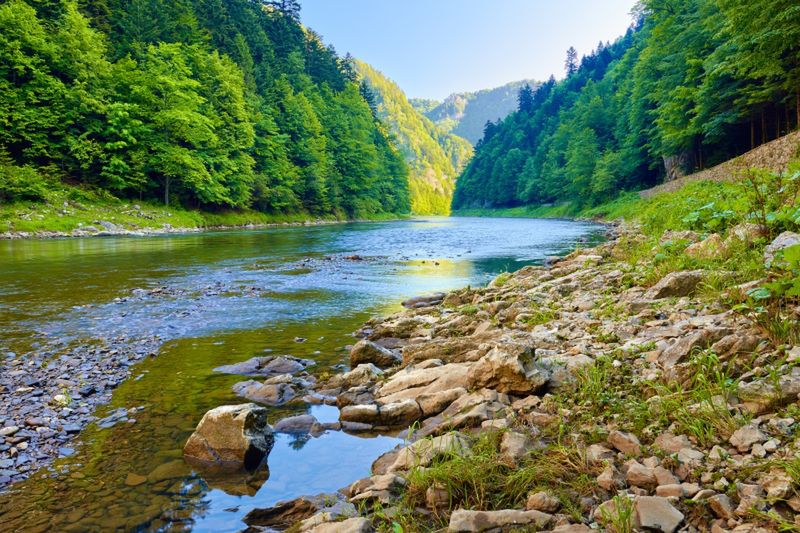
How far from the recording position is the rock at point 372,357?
298 inches

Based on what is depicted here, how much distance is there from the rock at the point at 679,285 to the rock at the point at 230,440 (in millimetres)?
5425

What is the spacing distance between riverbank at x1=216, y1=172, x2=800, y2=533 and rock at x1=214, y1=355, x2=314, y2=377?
101 centimetres

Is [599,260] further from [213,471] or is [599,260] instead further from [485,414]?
[213,471]

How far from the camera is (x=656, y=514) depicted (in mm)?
2719

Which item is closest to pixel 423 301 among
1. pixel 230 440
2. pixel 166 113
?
pixel 230 440

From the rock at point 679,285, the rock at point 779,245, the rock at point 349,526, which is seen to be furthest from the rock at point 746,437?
the rock at point 679,285

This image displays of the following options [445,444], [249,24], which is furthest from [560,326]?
[249,24]

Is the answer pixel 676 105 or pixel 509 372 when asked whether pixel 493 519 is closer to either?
pixel 509 372

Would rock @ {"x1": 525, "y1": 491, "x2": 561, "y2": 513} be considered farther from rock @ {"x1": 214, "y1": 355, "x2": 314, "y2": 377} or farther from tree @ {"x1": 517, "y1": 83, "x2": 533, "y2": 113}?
tree @ {"x1": 517, "y1": 83, "x2": 533, "y2": 113}

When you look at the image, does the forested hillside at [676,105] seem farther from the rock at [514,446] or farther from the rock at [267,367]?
the rock at [514,446]

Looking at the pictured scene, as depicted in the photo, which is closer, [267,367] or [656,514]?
[656,514]

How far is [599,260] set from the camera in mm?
11797

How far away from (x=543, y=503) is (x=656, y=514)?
686 millimetres

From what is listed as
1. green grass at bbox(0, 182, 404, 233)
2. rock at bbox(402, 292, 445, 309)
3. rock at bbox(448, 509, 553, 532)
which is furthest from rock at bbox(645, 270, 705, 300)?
green grass at bbox(0, 182, 404, 233)
